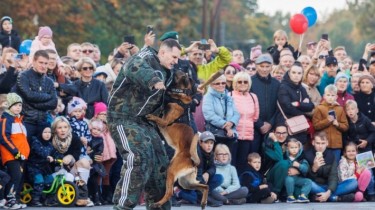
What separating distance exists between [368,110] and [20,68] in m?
5.91

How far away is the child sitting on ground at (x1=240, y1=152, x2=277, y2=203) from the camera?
17.8 m

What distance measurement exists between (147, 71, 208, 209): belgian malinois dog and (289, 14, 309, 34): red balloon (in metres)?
9.13

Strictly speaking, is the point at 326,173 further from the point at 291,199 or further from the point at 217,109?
the point at 217,109

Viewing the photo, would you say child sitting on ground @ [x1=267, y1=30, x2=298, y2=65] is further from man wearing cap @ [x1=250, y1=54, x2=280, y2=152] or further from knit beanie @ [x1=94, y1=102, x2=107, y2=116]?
knit beanie @ [x1=94, y1=102, x2=107, y2=116]

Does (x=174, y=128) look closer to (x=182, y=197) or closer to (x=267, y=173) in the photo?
(x=182, y=197)

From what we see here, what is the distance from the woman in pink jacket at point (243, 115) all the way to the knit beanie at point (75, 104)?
2533 millimetres

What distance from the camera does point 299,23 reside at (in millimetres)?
22781

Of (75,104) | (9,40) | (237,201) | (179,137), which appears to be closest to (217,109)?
(237,201)

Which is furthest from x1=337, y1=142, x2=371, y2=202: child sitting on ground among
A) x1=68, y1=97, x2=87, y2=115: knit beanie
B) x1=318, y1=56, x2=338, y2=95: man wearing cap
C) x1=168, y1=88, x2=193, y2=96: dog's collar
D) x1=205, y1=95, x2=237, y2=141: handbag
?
x1=168, y1=88, x2=193, y2=96: dog's collar

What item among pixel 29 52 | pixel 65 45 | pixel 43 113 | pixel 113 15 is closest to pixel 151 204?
pixel 43 113

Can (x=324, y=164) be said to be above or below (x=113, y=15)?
below

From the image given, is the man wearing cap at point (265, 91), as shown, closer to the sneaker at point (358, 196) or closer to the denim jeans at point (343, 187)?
the denim jeans at point (343, 187)

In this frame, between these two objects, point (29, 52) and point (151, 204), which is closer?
point (151, 204)

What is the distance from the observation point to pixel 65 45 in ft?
140
